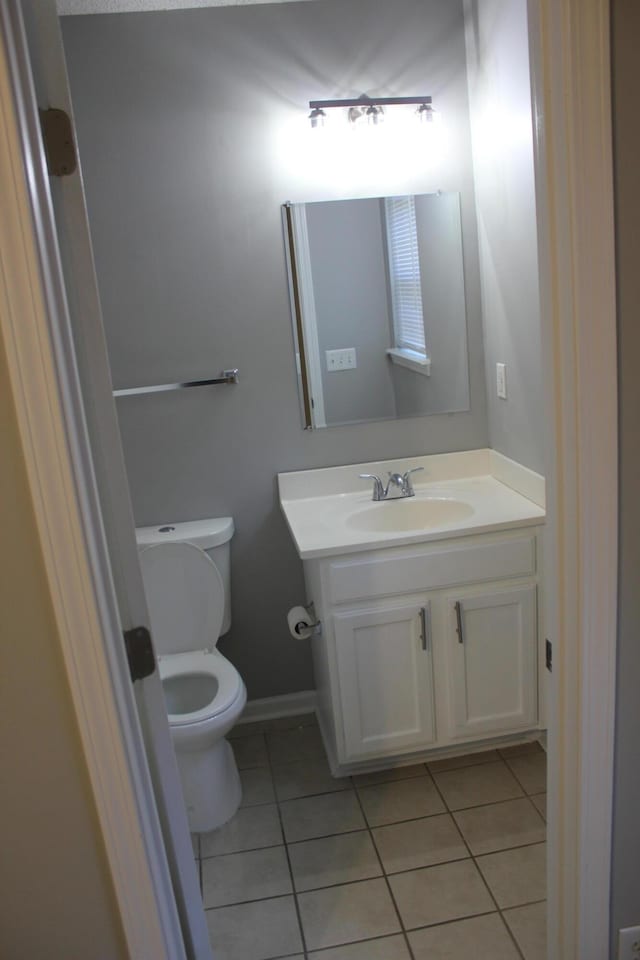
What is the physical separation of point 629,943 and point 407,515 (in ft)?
4.53

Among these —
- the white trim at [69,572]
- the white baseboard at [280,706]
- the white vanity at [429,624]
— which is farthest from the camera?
the white baseboard at [280,706]

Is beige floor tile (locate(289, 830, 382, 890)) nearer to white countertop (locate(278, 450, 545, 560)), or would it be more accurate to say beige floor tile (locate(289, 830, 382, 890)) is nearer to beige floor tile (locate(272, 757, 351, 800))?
beige floor tile (locate(272, 757, 351, 800))

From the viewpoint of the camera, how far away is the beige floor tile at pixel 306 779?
7.99 ft

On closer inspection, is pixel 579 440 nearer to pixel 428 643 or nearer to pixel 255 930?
pixel 428 643

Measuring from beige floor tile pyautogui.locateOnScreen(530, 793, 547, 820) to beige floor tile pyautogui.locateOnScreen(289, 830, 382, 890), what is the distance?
0.50 meters

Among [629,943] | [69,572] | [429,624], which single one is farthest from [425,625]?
[69,572]

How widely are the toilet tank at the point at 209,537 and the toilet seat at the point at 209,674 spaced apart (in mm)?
189

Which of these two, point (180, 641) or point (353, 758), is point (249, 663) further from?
point (353, 758)

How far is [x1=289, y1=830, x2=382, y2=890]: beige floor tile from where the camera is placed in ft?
6.77

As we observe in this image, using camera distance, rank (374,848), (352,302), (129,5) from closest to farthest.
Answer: (374,848), (129,5), (352,302)

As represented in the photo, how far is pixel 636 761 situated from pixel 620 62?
1.11 meters

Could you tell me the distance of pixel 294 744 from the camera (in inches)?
106

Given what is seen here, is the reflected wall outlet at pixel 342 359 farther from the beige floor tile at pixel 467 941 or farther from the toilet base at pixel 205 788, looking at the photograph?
the beige floor tile at pixel 467 941

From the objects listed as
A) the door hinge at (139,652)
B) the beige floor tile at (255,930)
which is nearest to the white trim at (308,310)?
the beige floor tile at (255,930)
